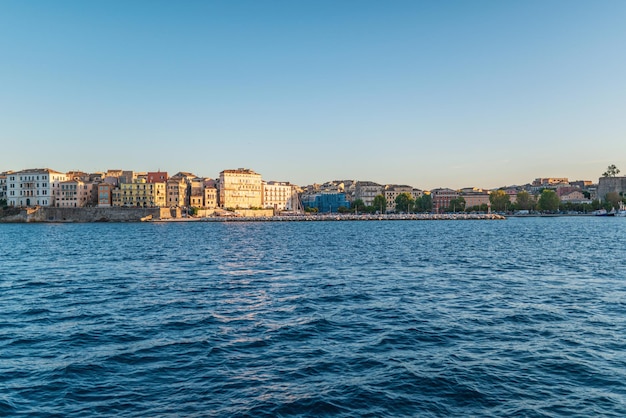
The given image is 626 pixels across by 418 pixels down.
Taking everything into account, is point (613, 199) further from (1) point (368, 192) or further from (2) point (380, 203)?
(1) point (368, 192)

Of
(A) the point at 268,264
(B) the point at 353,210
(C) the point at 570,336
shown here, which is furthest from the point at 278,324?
(B) the point at 353,210

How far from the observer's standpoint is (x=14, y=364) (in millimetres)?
→ 11734

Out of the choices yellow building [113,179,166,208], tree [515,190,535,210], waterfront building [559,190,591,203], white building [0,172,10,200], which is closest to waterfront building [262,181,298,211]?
yellow building [113,179,166,208]

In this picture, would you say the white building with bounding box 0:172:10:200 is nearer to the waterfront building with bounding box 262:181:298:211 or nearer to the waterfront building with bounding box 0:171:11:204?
the waterfront building with bounding box 0:171:11:204

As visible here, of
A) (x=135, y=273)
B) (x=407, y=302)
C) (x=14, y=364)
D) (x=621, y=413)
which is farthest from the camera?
(x=135, y=273)

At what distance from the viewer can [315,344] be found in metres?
13.3

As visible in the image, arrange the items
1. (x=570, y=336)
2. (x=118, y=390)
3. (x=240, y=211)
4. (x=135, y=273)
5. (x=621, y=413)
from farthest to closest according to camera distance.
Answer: (x=240, y=211) → (x=135, y=273) → (x=570, y=336) → (x=118, y=390) → (x=621, y=413)

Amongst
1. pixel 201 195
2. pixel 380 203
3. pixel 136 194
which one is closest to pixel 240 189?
pixel 201 195

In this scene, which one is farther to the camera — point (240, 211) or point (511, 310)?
point (240, 211)

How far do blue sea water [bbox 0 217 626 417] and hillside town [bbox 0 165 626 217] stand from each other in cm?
10188

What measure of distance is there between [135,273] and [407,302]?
15.7 meters

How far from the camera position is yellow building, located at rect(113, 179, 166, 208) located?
122938 millimetres

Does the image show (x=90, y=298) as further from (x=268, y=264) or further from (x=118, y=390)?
(x=268, y=264)

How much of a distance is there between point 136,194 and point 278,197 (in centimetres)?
5124
